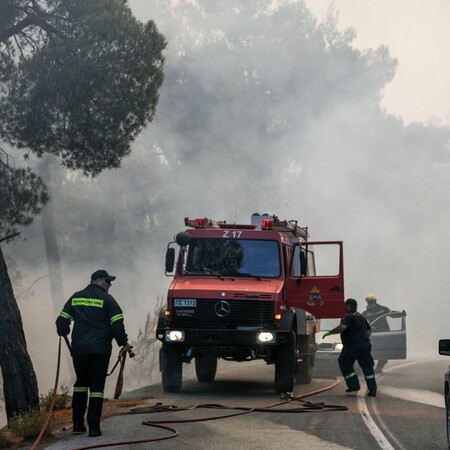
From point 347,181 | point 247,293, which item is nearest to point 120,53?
point 247,293

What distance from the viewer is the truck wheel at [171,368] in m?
16.6

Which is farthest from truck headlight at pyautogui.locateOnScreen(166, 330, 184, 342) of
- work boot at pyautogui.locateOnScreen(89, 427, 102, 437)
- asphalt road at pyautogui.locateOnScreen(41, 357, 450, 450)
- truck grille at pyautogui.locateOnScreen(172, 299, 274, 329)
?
work boot at pyautogui.locateOnScreen(89, 427, 102, 437)

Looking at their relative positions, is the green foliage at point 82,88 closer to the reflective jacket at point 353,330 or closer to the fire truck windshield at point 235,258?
the fire truck windshield at point 235,258

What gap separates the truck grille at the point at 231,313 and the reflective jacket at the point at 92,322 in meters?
4.50

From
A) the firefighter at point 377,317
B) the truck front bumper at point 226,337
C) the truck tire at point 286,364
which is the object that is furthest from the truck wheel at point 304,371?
the firefighter at point 377,317

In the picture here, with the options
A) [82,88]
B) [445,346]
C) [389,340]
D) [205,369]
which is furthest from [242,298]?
[389,340]

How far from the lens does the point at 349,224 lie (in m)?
62.9

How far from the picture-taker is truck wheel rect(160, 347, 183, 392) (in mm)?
16609

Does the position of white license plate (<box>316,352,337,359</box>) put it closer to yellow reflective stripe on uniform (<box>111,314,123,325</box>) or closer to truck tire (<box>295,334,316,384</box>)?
truck tire (<box>295,334,316,384</box>)

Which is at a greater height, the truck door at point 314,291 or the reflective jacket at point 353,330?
the truck door at point 314,291

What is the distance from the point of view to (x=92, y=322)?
11586 millimetres

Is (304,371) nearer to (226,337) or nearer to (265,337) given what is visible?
(265,337)

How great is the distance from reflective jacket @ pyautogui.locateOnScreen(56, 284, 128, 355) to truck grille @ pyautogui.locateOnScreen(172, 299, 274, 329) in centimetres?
450

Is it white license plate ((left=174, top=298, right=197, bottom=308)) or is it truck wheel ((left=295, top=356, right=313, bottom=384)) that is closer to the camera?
white license plate ((left=174, top=298, right=197, bottom=308))
